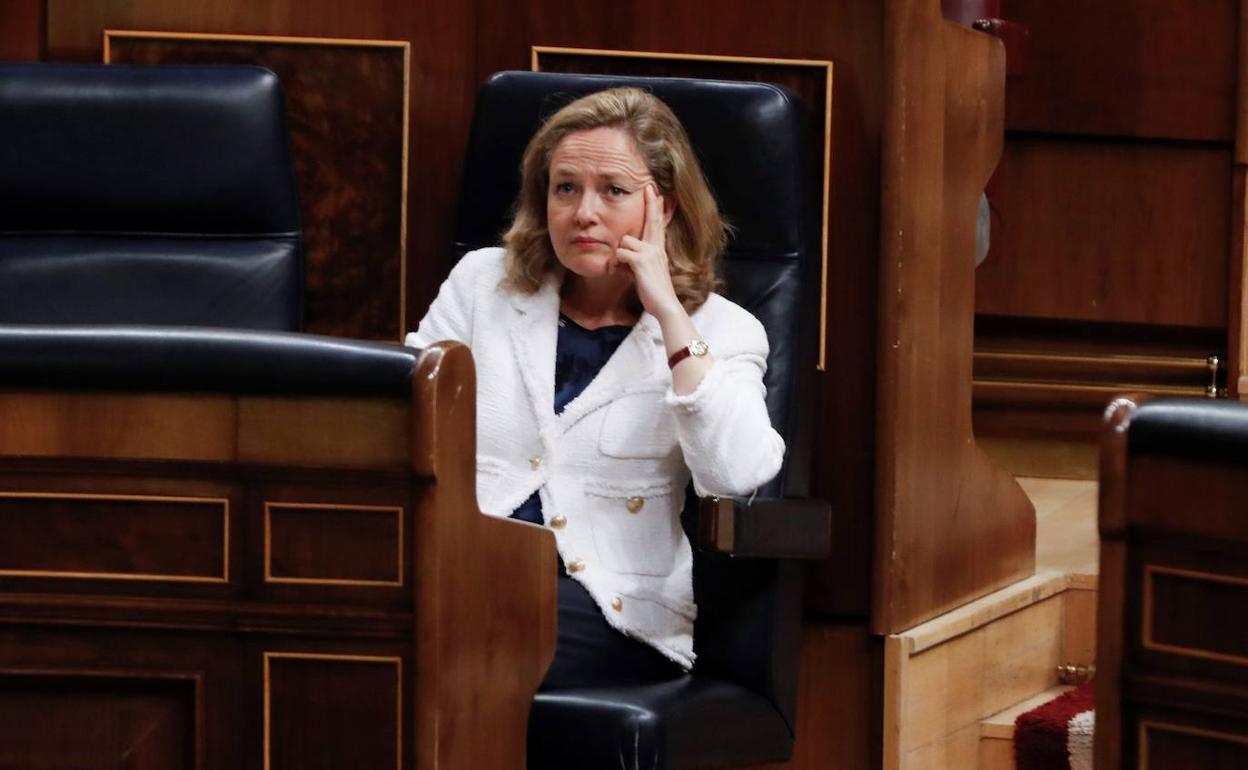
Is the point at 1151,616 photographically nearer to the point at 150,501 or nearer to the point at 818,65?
the point at 150,501

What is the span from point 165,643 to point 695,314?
0.73 meters

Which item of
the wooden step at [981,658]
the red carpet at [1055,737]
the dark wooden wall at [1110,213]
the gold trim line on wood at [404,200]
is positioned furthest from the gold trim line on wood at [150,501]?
the dark wooden wall at [1110,213]

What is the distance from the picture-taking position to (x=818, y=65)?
7.29ft

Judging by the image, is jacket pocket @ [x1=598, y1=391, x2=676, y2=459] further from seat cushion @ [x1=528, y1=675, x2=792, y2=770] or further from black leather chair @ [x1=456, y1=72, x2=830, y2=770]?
seat cushion @ [x1=528, y1=675, x2=792, y2=770]

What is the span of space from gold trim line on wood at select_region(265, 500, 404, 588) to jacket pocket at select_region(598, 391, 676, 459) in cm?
53

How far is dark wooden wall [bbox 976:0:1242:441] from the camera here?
141 inches

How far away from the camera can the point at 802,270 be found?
2086 millimetres

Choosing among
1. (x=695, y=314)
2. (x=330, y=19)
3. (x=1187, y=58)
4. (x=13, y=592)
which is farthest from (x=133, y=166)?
(x=1187, y=58)

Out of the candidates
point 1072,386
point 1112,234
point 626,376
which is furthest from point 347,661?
point 1112,234

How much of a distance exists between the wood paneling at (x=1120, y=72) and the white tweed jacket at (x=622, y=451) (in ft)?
5.79

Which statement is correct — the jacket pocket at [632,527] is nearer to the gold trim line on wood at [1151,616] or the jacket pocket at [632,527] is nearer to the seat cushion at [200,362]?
the seat cushion at [200,362]

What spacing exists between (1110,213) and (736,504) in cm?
201

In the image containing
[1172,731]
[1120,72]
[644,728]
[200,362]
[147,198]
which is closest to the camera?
[1172,731]

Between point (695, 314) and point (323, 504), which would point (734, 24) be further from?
point (323, 504)
